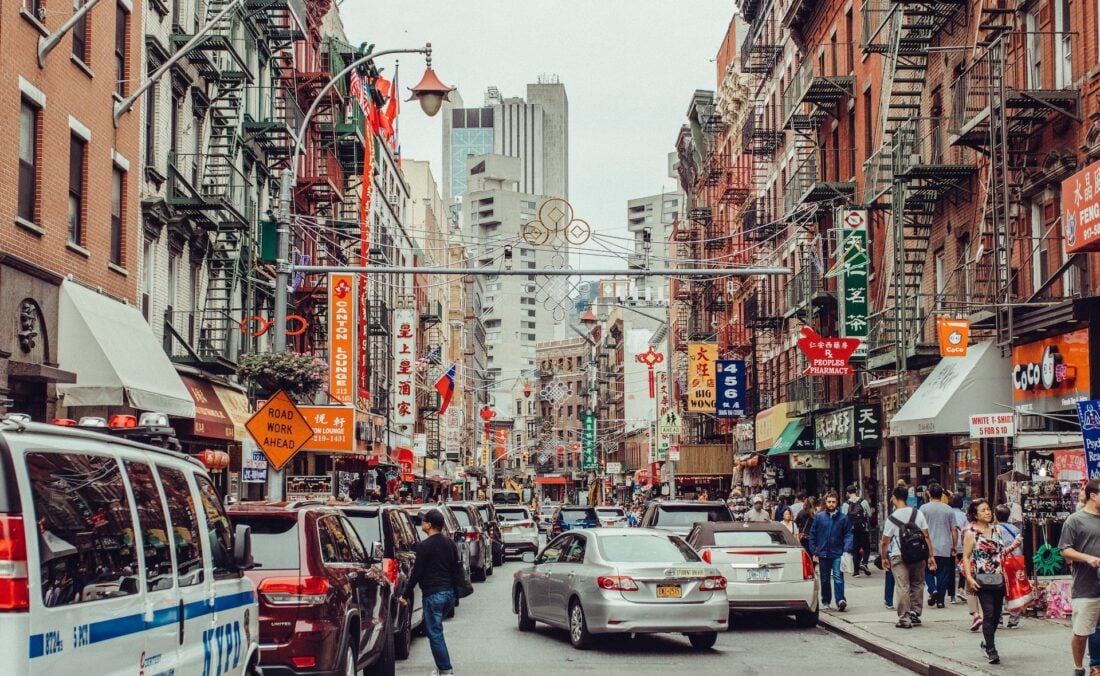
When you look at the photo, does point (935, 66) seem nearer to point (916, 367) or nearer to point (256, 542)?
point (916, 367)

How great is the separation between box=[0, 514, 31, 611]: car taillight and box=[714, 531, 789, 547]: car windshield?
49.0 ft

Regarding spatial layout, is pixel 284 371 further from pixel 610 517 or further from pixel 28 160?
pixel 610 517

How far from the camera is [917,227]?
1234 inches

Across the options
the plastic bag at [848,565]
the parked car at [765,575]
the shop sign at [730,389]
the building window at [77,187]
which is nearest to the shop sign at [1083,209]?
the parked car at [765,575]

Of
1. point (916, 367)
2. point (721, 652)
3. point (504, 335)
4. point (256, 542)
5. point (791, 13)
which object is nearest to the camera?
point (256, 542)

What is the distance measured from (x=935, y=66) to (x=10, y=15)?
64.7ft

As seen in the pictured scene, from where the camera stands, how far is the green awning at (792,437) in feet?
141

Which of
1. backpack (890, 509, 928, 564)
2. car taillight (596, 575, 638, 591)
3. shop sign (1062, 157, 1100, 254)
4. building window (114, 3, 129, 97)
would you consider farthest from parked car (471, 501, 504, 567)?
shop sign (1062, 157, 1100, 254)

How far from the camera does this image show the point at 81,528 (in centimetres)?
644

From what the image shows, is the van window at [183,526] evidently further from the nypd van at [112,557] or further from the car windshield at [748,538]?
the car windshield at [748,538]

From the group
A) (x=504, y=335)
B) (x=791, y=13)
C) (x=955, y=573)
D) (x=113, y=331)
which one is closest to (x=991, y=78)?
(x=955, y=573)

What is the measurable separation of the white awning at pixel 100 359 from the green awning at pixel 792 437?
76.3 feet

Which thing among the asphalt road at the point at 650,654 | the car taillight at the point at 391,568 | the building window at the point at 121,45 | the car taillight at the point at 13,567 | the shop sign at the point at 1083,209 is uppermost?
the building window at the point at 121,45

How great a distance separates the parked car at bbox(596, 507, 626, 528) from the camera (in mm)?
40803
